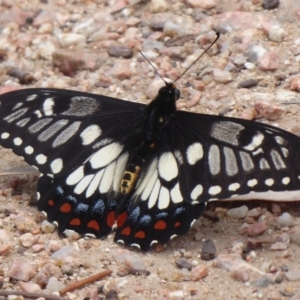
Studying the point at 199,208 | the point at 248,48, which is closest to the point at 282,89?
the point at 248,48

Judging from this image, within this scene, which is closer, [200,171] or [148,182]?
[200,171]

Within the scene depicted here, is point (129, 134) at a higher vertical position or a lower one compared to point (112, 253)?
higher

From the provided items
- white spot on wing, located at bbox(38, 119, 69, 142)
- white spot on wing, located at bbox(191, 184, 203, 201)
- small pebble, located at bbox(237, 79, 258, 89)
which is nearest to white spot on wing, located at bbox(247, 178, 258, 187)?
white spot on wing, located at bbox(191, 184, 203, 201)

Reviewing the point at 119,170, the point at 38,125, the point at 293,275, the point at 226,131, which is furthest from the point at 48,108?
the point at 293,275

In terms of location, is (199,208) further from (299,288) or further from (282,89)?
(282,89)

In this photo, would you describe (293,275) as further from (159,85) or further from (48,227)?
(159,85)

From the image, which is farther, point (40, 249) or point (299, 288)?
point (40, 249)

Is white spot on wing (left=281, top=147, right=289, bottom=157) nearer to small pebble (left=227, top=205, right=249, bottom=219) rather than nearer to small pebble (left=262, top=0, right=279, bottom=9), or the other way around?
small pebble (left=227, top=205, right=249, bottom=219)

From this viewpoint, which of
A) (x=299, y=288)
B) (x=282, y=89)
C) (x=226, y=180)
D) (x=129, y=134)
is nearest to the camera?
(x=299, y=288)
